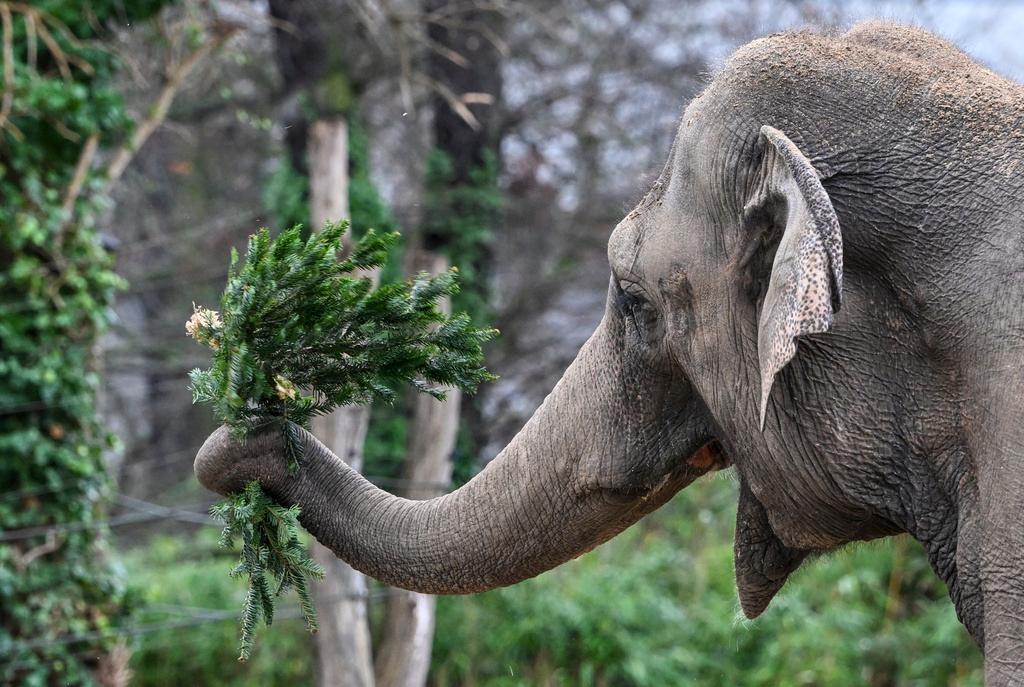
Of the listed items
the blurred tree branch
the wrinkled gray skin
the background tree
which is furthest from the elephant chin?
the blurred tree branch

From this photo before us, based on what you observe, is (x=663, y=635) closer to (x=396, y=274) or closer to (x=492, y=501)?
(x=396, y=274)

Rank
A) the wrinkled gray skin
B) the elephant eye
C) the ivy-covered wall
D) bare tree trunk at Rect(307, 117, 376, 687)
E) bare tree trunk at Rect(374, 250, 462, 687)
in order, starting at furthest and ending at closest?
bare tree trunk at Rect(374, 250, 462, 687)
bare tree trunk at Rect(307, 117, 376, 687)
the ivy-covered wall
the elephant eye
the wrinkled gray skin

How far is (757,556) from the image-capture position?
257cm

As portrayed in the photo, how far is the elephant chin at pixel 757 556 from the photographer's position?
8.30ft

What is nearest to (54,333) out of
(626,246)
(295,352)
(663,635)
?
(663,635)

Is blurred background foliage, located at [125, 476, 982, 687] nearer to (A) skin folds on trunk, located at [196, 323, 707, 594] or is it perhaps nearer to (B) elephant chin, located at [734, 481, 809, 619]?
(B) elephant chin, located at [734, 481, 809, 619]

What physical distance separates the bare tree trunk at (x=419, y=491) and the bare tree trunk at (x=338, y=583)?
363 mm

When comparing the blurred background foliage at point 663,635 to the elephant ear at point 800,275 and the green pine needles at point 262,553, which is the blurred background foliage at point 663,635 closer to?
the green pine needles at point 262,553

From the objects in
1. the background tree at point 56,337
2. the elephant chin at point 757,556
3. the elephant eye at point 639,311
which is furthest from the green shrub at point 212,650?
the elephant eye at point 639,311

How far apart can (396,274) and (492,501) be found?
5.48 metres

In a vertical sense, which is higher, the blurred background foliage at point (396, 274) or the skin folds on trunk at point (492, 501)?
the blurred background foliage at point (396, 274)

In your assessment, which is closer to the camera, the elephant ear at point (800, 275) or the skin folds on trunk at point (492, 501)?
the elephant ear at point (800, 275)

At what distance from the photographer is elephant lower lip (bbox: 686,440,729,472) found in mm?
2533

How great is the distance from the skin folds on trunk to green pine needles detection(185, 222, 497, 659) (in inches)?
2.6
